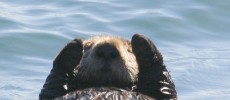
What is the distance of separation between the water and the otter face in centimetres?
302

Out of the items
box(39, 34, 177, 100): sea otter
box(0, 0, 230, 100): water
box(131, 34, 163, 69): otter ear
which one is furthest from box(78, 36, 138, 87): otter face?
box(0, 0, 230, 100): water

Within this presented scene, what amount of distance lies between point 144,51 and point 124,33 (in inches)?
186

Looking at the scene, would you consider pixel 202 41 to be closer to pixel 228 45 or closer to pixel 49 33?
pixel 228 45

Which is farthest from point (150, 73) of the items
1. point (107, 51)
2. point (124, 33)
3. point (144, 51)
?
point (124, 33)

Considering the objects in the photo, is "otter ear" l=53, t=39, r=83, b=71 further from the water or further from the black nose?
the water

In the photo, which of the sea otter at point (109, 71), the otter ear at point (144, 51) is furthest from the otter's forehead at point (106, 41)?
the otter ear at point (144, 51)

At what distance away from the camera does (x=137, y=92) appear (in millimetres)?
6070

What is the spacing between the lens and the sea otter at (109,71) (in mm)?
5859

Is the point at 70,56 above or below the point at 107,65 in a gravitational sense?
above

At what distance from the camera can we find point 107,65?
231 inches

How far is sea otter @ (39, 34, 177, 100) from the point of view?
586 centimetres

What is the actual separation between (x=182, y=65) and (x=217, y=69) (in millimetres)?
466

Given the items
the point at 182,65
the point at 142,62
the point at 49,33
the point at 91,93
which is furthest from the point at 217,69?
the point at 91,93

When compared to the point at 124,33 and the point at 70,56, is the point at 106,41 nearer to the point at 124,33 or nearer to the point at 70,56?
the point at 70,56
